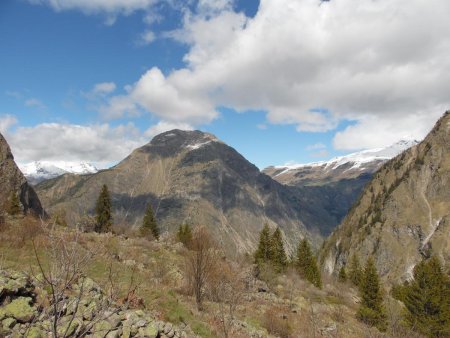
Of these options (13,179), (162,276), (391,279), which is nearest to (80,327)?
(162,276)

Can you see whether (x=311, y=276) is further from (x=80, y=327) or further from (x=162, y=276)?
(x=80, y=327)

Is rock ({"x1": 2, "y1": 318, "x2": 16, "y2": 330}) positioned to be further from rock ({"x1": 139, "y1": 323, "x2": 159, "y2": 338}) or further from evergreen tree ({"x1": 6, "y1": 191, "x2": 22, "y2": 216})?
evergreen tree ({"x1": 6, "y1": 191, "x2": 22, "y2": 216})

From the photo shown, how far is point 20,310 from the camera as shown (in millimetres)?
11086

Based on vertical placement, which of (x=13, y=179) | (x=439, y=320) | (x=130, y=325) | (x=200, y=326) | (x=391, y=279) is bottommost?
(x=391, y=279)

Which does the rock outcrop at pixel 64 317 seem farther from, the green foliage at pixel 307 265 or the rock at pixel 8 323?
the green foliage at pixel 307 265

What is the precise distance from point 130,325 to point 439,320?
45.8 m

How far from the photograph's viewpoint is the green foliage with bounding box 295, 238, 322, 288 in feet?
252

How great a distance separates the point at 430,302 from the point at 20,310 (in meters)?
49.2

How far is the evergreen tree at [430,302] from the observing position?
140ft

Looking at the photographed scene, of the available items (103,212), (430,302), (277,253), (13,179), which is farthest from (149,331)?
(13,179)

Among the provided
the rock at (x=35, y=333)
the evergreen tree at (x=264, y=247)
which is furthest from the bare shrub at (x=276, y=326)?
the evergreen tree at (x=264, y=247)

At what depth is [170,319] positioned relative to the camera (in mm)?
17219

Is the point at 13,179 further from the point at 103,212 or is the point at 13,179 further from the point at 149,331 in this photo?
the point at 149,331

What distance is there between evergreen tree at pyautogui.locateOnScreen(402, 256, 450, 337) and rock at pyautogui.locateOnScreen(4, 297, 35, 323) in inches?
1729
